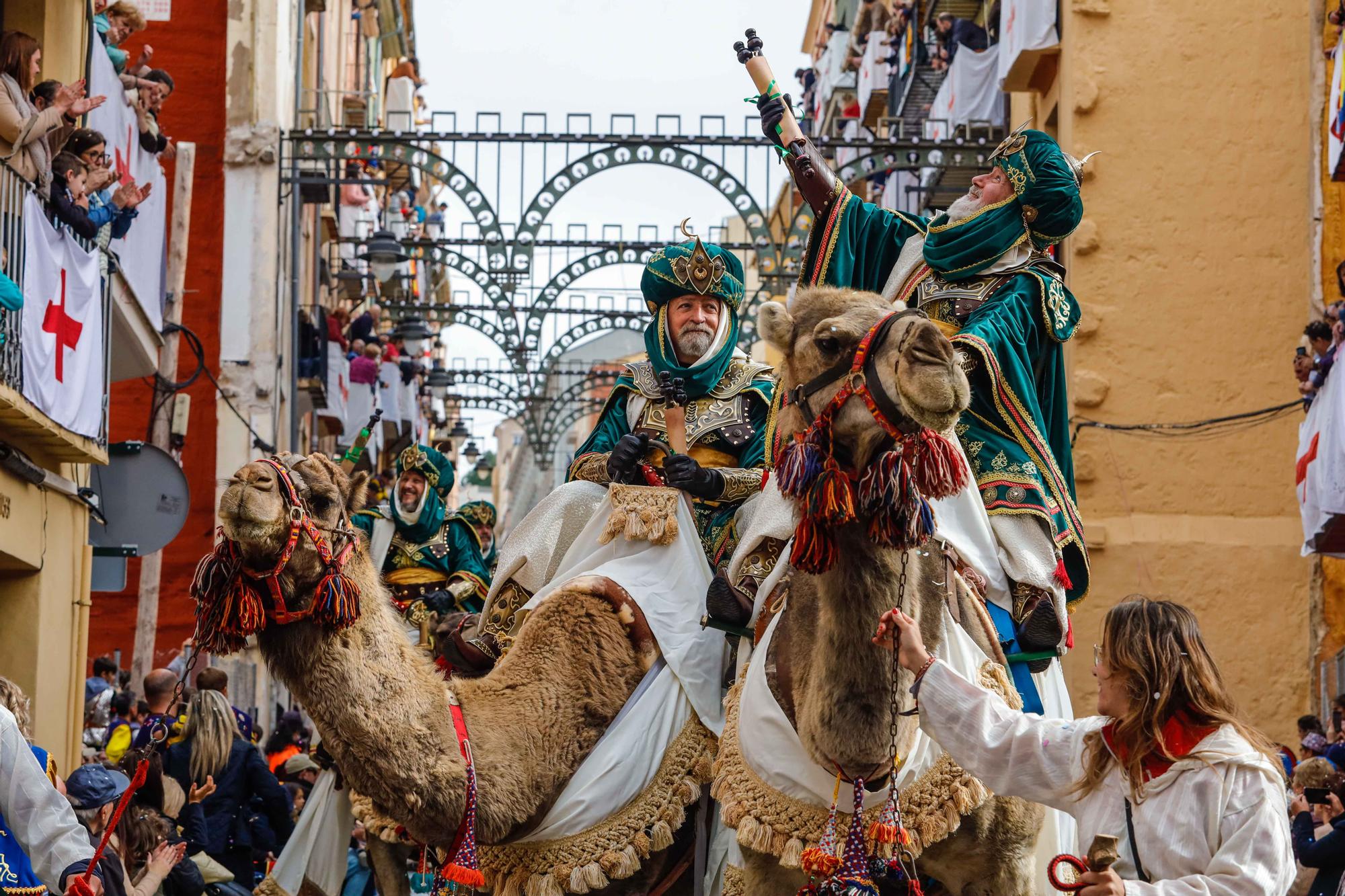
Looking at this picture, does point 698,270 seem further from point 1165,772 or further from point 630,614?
point 1165,772

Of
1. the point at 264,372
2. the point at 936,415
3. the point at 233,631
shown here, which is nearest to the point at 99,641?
the point at 264,372

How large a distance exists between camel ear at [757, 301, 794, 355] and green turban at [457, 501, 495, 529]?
8.05 m

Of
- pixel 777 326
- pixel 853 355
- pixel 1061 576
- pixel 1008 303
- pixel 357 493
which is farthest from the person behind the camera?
pixel 1008 303

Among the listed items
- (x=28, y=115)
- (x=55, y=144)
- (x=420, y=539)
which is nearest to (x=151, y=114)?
(x=55, y=144)

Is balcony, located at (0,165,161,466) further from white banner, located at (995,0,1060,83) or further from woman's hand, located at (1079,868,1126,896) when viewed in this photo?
white banner, located at (995,0,1060,83)

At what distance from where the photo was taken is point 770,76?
7.75 meters

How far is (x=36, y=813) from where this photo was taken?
5.91 metres

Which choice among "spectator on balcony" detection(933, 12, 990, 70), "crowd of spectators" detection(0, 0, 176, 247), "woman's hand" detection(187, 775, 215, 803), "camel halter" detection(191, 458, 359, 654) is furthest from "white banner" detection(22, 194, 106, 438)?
"spectator on balcony" detection(933, 12, 990, 70)

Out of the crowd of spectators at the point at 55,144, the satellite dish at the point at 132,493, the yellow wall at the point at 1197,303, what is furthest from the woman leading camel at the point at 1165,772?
the yellow wall at the point at 1197,303

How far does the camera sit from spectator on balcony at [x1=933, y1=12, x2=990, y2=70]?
78.2 ft

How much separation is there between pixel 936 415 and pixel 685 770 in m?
2.71

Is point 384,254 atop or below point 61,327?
atop

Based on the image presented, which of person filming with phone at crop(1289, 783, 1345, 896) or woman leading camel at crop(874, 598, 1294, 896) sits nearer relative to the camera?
woman leading camel at crop(874, 598, 1294, 896)

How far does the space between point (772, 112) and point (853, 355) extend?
2385 mm
